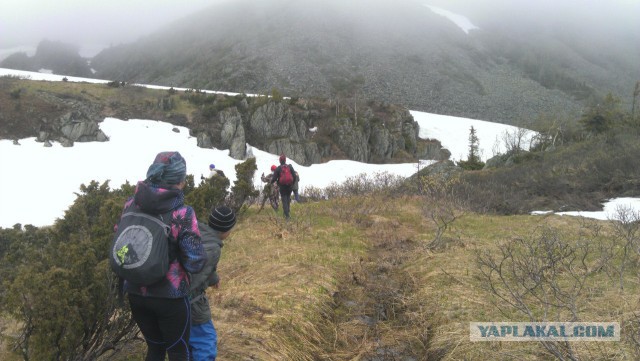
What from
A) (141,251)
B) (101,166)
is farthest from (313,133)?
(141,251)

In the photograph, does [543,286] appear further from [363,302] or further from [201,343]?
[201,343]

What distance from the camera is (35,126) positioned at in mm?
28453

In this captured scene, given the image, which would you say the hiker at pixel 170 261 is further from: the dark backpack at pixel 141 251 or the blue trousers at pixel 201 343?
the blue trousers at pixel 201 343

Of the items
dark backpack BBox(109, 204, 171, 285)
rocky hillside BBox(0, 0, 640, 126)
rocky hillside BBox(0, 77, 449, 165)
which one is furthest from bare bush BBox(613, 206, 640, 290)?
rocky hillside BBox(0, 0, 640, 126)

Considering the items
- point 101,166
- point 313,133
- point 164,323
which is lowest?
point 164,323

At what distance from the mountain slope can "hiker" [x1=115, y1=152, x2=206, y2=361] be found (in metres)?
62.7

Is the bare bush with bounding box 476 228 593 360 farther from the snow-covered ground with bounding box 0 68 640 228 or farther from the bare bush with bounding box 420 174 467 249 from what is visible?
the snow-covered ground with bounding box 0 68 640 228

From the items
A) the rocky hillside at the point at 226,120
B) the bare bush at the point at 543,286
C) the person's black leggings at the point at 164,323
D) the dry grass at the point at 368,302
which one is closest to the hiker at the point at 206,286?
the person's black leggings at the point at 164,323

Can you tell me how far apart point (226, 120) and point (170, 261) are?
1316 inches

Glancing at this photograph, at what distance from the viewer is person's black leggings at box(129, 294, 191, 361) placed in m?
2.40

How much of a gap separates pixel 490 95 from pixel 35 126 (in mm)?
68740

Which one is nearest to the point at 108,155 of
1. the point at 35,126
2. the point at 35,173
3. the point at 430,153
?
the point at 35,173

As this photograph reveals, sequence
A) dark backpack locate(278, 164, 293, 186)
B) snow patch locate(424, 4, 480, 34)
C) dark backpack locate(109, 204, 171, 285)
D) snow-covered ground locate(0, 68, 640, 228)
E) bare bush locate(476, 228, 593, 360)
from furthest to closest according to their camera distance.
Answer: snow patch locate(424, 4, 480, 34) < snow-covered ground locate(0, 68, 640, 228) < dark backpack locate(278, 164, 293, 186) < bare bush locate(476, 228, 593, 360) < dark backpack locate(109, 204, 171, 285)

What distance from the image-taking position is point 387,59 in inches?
3191
